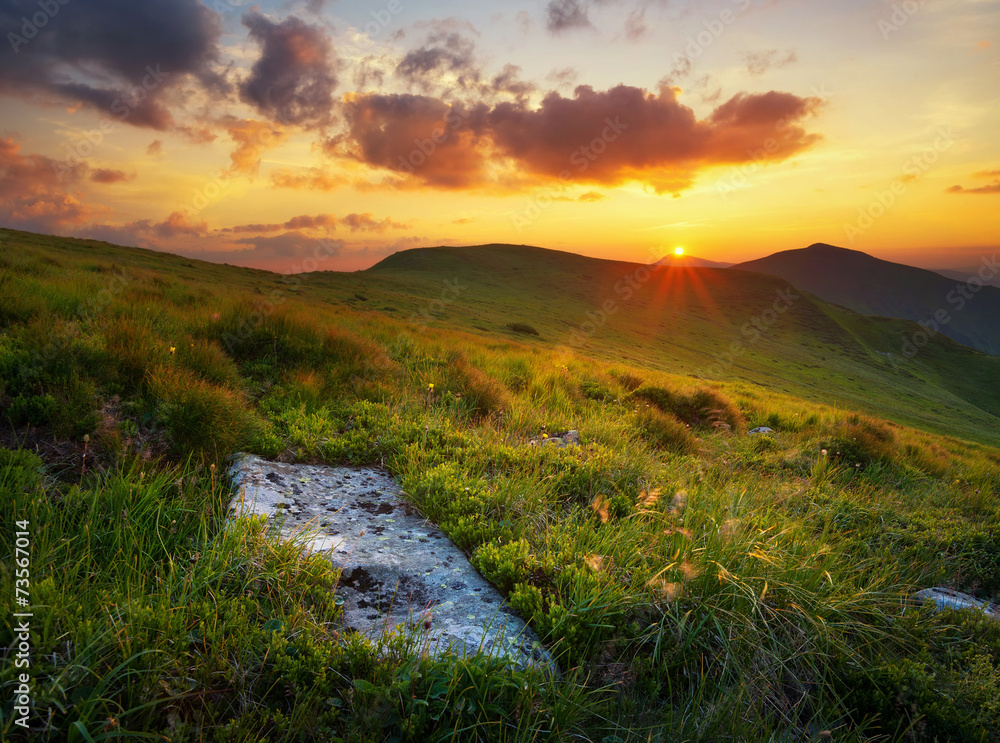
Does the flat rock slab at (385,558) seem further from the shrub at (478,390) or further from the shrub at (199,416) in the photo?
the shrub at (478,390)

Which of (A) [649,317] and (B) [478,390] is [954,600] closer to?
(B) [478,390]

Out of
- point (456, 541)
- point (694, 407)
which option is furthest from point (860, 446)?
point (456, 541)

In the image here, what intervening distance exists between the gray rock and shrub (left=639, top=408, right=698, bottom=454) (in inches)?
147

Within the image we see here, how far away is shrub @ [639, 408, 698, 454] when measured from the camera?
8242 millimetres

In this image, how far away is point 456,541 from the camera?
13.1 feet

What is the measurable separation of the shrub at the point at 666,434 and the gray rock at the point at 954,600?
147 inches

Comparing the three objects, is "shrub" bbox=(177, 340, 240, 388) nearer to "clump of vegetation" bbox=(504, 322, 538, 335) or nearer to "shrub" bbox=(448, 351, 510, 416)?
"shrub" bbox=(448, 351, 510, 416)

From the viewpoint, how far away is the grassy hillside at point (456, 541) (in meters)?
2.38

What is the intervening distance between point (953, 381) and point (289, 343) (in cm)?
13305

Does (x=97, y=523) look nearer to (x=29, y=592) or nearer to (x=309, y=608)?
(x=29, y=592)

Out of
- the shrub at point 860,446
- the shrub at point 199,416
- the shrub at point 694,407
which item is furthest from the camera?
the shrub at point 694,407

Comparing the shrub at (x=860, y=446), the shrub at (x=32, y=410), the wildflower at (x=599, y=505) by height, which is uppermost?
the shrub at (x=32, y=410)

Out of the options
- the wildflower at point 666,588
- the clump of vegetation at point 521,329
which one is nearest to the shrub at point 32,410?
the wildflower at point 666,588

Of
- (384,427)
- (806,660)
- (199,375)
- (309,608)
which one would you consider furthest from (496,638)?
(199,375)
